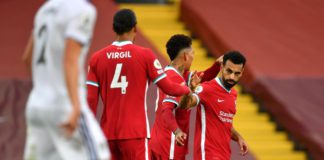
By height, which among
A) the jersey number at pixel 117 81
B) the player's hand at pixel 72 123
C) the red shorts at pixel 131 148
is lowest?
the red shorts at pixel 131 148

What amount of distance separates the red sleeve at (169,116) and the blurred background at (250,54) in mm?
3161

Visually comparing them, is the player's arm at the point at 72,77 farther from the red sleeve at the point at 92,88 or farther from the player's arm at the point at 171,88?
the red sleeve at the point at 92,88

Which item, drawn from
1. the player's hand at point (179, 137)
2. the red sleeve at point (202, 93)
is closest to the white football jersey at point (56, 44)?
the player's hand at point (179, 137)

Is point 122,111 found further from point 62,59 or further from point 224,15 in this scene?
point 224,15

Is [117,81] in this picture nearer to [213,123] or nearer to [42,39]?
[213,123]

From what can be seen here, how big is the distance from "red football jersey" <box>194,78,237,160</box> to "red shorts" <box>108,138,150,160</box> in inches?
27.3

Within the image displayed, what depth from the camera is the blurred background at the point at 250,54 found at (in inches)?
492

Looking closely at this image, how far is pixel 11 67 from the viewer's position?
13109 millimetres

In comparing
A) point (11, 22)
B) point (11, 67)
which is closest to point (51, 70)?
point (11, 67)

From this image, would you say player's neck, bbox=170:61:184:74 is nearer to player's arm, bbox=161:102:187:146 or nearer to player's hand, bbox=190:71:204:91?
player's hand, bbox=190:71:204:91

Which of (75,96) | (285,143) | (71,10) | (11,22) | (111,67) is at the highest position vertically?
(71,10)

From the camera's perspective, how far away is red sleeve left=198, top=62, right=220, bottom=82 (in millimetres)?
8852

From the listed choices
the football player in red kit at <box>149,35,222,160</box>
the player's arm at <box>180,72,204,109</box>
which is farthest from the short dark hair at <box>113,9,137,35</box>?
the player's arm at <box>180,72,204,109</box>

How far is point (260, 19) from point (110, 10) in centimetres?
225
